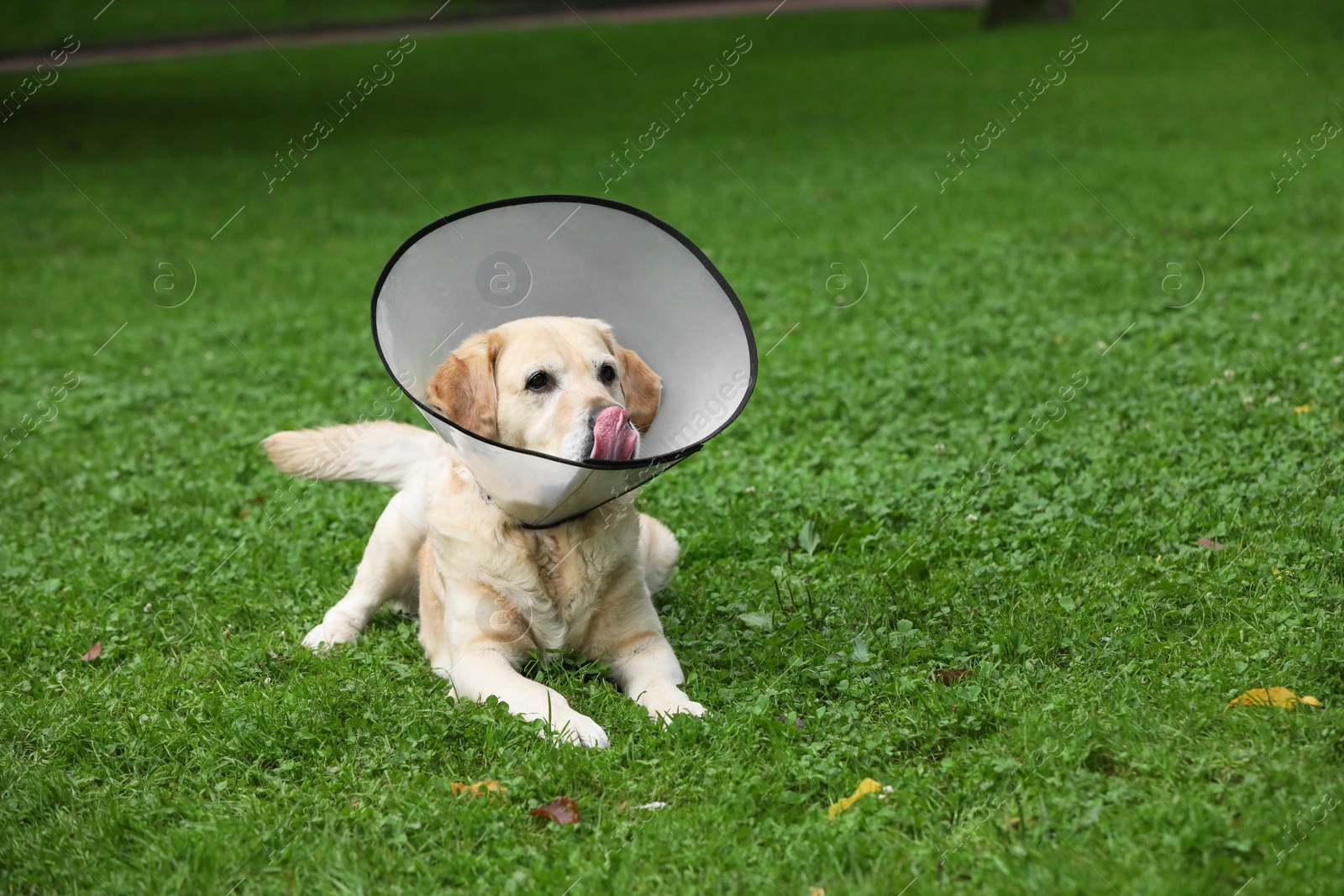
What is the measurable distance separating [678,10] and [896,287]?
82.7 ft

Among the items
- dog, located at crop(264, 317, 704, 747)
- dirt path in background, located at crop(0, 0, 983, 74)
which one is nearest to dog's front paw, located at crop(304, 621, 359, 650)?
dog, located at crop(264, 317, 704, 747)

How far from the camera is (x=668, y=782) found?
3211mm

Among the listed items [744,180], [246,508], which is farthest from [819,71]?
[246,508]

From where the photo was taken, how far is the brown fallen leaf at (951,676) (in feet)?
11.9

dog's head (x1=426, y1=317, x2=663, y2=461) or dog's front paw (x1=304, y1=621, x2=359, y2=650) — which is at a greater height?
dog's head (x1=426, y1=317, x2=663, y2=461)

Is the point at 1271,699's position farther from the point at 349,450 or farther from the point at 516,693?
the point at 349,450

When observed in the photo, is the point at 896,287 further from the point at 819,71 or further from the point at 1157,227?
the point at 819,71

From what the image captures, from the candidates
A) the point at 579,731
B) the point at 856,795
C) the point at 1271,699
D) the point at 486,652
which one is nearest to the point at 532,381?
the point at 486,652

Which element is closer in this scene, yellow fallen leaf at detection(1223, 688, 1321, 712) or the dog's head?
yellow fallen leaf at detection(1223, 688, 1321, 712)

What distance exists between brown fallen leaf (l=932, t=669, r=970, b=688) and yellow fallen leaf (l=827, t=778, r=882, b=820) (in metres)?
0.65

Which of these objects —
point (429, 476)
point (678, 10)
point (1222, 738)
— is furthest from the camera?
point (678, 10)

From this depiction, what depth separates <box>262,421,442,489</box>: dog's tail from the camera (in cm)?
472

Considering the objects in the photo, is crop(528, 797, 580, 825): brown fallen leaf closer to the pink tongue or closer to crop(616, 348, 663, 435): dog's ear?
the pink tongue

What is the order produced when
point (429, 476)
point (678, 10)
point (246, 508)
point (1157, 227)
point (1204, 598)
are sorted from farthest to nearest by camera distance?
1. point (678, 10)
2. point (1157, 227)
3. point (246, 508)
4. point (429, 476)
5. point (1204, 598)
